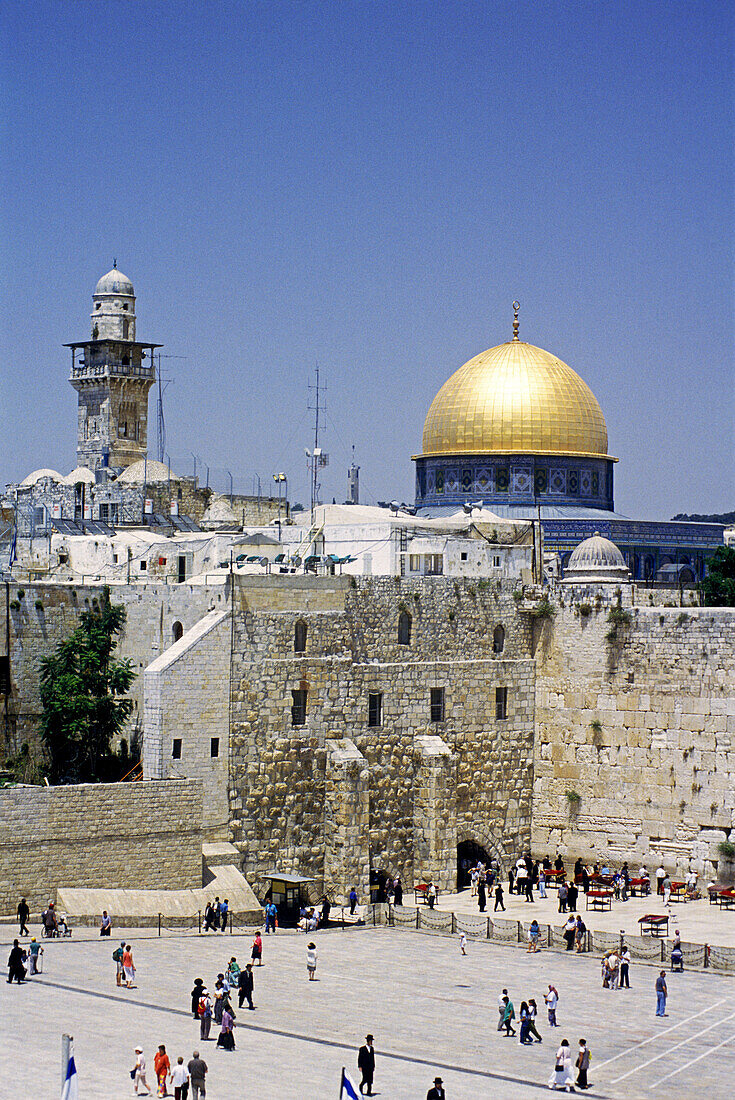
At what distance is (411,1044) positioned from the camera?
78.2 ft

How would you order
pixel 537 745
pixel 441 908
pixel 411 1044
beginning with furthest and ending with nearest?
pixel 537 745 → pixel 441 908 → pixel 411 1044

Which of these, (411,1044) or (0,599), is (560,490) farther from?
(411,1044)

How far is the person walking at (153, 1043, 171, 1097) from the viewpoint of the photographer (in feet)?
68.4

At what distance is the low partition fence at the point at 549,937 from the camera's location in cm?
2928

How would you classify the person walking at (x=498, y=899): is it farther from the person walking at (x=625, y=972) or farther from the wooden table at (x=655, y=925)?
the person walking at (x=625, y=972)

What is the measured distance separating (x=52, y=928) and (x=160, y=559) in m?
15.3

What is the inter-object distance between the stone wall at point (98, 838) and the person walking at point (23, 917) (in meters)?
0.89

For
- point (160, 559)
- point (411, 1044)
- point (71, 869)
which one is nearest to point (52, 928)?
point (71, 869)

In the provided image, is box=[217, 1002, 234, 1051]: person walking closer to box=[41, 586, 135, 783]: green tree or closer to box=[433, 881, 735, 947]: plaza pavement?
box=[433, 881, 735, 947]: plaza pavement

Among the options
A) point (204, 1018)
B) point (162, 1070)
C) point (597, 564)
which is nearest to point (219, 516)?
point (597, 564)

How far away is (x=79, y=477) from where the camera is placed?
53.7 meters

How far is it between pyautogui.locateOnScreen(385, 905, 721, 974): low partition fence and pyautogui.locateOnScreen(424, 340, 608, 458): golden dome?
20.3 m

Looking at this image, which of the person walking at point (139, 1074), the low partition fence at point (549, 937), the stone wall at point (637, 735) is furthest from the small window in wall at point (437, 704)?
the person walking at point (139, 1074)

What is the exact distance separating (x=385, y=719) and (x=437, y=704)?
1.60 meters
